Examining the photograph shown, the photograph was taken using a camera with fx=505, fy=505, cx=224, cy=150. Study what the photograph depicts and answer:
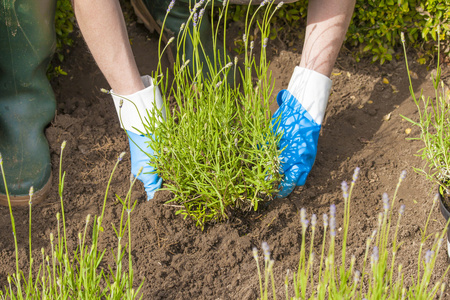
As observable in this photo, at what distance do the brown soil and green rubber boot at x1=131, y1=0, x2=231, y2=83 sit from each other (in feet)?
0.44

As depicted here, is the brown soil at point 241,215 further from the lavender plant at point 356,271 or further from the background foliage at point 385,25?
the lavender plant at point 356,271

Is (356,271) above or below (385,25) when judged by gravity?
below

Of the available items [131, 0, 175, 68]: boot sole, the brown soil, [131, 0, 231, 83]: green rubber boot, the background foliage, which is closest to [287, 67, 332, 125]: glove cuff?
the brown soil

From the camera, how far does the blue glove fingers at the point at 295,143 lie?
209cm

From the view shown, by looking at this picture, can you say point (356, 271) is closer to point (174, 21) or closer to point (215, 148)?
point (215, 148)

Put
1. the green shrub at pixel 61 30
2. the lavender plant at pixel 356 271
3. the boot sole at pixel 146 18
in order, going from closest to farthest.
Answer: the lavender plant at pixel 356 271
the green shrub at pixel 61 30
the boot sole at pixel 146 18

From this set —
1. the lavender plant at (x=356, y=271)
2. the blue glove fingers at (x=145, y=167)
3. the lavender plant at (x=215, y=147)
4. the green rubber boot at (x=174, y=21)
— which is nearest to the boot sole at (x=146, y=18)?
the green rubber boot at (x=174, y=21)

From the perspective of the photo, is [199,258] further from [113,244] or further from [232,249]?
[113,244]

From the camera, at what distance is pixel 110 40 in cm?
201

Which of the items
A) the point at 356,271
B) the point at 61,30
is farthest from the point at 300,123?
the point at 61,30

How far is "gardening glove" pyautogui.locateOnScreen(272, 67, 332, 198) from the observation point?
82.5 inches

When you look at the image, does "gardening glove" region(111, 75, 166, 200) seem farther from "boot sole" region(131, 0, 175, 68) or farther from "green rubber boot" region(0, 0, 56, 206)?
"boot sole" region(131, 0, 175, 68)

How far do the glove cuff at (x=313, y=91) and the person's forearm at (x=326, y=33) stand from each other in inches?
2.6

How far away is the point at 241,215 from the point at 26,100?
1099mm
